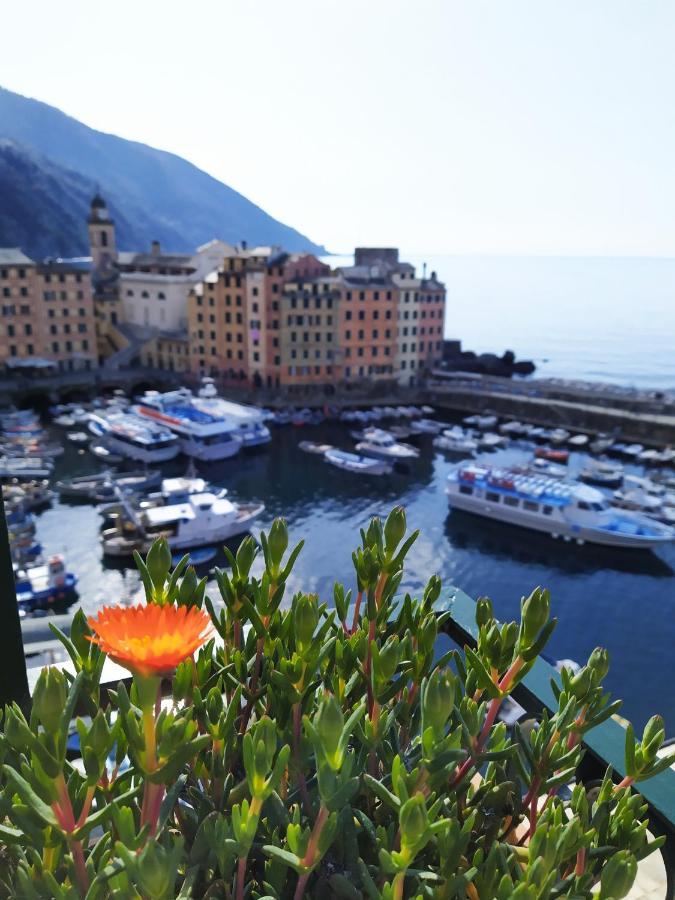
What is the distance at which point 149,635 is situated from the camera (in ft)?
4.18

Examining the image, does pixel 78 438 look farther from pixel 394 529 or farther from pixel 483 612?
pixel 483 612

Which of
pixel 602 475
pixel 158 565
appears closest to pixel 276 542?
pixel 158 565

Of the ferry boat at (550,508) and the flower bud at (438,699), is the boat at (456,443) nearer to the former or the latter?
the ferry boat at (550,508)

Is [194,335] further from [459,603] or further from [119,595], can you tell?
[459,603]

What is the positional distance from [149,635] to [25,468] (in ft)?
112

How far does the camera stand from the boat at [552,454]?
122 feet

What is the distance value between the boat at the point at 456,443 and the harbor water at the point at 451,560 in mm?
3350

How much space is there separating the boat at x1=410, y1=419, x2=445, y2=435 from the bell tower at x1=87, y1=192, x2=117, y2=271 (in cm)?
3006

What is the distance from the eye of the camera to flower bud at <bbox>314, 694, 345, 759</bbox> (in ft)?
3.72

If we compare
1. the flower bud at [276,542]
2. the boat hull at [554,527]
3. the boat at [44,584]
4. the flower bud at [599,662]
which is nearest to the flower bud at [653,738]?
the flower bud at [599,662]

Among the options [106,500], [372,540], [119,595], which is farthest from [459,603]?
[106,500]

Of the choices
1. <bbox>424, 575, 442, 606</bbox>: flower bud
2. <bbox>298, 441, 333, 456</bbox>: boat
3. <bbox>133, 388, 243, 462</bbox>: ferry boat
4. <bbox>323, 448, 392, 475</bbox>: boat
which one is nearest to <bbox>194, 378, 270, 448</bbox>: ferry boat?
<bbox>133, 388, 243, 462</bbox>: ferry boat

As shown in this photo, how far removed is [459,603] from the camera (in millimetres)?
2838

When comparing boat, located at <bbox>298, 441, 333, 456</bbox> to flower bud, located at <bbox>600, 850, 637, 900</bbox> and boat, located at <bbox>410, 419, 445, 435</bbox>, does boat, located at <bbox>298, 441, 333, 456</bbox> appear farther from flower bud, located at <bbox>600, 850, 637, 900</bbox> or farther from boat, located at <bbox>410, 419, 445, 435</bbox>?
flower bud, located at <bbox>600, 850, 637, 900</bbox>
